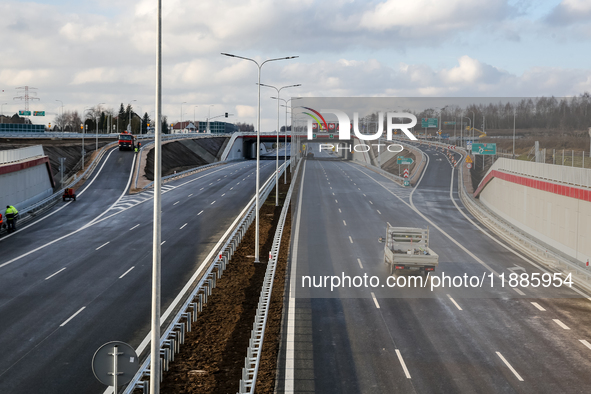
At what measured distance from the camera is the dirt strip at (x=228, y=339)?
598 inches

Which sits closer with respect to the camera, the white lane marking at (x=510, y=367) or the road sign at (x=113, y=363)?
the road sign at (x=113, y=363)

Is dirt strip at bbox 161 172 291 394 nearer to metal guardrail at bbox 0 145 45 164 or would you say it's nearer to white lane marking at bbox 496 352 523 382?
white lane marking at bbox 496 352 523 382

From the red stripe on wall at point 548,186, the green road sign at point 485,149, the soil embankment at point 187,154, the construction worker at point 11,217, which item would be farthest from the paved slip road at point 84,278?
the green road sign at point 485,149

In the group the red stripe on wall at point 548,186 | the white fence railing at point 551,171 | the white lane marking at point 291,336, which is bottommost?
the white lane marking at point 291,336

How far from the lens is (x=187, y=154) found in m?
113

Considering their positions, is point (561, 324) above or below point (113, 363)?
below

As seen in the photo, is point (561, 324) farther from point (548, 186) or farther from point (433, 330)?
point (548, 186)

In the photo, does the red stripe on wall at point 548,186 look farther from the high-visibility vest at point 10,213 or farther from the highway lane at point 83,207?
the high-visibility vest at point 10,213

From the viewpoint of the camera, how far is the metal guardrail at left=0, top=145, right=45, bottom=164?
1736 inches

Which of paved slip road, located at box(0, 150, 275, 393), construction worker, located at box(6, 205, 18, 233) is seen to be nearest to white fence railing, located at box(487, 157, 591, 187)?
paved slip road, located at box(0, 150, 275, 393)

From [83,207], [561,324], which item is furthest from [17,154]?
[561,324]

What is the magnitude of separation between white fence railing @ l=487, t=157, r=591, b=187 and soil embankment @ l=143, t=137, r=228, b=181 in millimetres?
43112

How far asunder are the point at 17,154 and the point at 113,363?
42424 millimetres

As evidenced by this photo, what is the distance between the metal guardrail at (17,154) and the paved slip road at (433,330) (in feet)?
79.8
